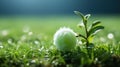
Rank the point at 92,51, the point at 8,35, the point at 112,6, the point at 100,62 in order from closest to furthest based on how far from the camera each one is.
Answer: the point at 100,62
the point at 92,51
the point at 8,35
the point at 112,6

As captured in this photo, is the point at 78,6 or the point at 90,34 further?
the point at 78,6

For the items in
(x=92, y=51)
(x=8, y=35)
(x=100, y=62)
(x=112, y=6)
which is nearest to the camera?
(x=100, y=62)

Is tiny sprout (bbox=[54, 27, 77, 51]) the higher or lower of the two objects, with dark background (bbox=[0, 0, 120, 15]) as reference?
lower

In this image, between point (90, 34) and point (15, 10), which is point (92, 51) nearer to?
point (90, 34)

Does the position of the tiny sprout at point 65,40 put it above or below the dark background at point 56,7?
below

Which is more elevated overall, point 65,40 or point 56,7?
point 56,7

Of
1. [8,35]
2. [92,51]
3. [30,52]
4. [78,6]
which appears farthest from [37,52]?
[78,6]

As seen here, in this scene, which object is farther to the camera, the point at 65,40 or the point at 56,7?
the point at 56,7

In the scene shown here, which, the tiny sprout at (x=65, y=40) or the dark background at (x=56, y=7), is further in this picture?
the dark background at (x=56, y=7)
